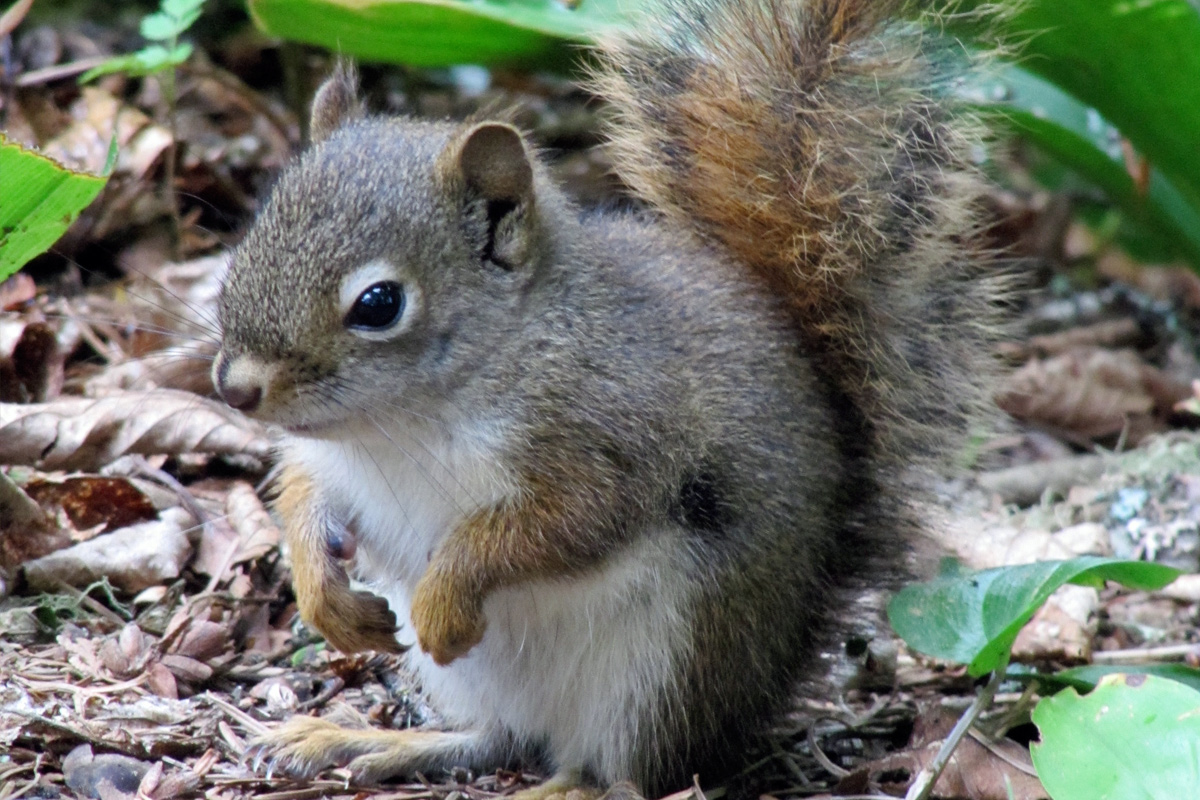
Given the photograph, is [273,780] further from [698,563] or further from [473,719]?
[698,563]

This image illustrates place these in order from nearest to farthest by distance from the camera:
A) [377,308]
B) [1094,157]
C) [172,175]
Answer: [377,308]
[172,175]
[1094,157]

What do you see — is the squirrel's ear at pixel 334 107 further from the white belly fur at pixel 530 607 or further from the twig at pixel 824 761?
the twig at pixel 824 761

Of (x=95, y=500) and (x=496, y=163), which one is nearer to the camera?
(x=496, y=163)

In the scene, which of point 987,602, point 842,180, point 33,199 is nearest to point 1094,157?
point 842,180

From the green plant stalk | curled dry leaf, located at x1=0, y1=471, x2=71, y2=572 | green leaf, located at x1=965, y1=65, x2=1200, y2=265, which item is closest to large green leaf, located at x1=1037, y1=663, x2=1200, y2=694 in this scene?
green leaf, located at x1=965, y1=65, x2=1200, y2=265

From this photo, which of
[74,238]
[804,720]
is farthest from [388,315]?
[74,238]

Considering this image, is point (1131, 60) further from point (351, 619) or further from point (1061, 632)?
point (351, 619)

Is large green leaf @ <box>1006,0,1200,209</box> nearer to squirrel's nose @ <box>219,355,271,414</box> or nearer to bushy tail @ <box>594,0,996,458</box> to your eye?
bushy tail @ <box>594,0,996,458</box>
